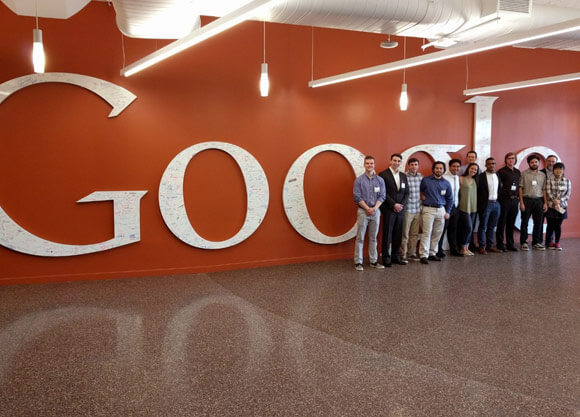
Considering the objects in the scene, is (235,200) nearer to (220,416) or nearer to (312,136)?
(312,136)

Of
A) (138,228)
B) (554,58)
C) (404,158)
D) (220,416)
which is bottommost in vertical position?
(220,416)

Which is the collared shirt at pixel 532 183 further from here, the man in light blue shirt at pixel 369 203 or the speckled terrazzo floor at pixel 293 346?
the man in light blue shirt at pixel 369 203

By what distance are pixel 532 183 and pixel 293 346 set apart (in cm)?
650

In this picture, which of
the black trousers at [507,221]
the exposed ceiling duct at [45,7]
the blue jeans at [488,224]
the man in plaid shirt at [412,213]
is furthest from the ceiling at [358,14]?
the black trousers at [507,221]

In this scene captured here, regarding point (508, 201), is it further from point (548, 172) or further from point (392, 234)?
point (392, 234)

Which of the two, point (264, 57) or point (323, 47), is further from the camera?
point (323, 47)

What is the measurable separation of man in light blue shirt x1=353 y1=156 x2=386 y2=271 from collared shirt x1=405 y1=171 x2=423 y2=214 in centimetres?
63

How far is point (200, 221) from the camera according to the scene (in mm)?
7098

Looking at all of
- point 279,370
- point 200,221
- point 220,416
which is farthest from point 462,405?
point 200,221

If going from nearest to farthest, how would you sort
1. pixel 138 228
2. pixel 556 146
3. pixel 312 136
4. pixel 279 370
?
pixel 279 370
pixel 138 228
pixel 312 136
pixel 556 146

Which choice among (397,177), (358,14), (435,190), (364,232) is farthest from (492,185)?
(358,14)

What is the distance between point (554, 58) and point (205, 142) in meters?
6.98

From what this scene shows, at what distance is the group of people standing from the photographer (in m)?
7.43

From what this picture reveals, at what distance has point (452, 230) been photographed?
27.5 ft
